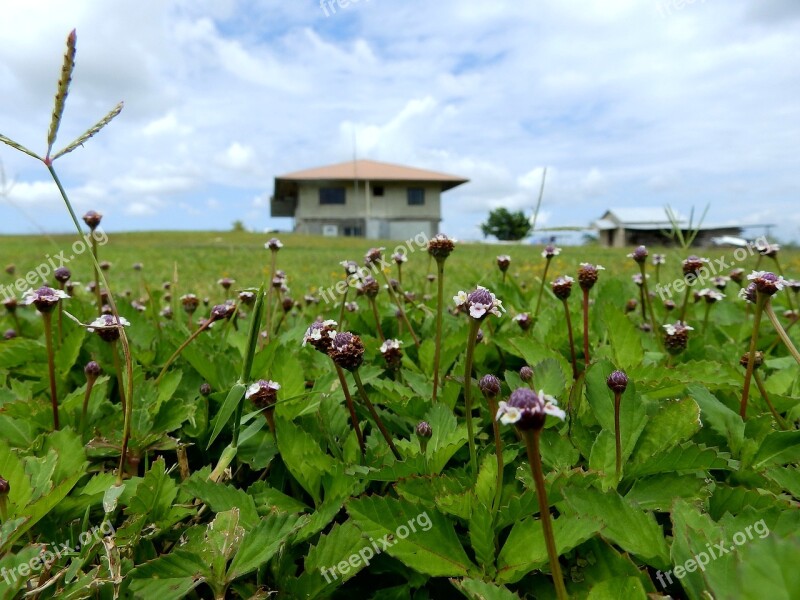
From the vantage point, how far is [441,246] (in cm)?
149

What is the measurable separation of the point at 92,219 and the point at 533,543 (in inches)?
62.8

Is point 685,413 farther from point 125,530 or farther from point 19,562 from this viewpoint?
point 19,562

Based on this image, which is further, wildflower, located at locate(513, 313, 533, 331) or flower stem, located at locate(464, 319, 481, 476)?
wildflower, located at locate(513, 313, 533, 331)

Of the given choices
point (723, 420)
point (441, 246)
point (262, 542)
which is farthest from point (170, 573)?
point (723, 420)

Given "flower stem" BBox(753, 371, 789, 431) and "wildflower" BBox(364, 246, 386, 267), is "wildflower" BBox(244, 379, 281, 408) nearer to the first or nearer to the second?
"wildflower" BBox(364, 246, 386, 267)

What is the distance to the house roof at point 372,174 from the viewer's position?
110 feet

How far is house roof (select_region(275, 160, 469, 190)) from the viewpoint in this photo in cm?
3341

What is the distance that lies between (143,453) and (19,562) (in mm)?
472

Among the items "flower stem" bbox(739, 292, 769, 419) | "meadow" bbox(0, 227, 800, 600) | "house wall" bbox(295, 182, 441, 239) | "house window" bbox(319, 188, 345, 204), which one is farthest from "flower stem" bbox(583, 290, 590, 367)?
"house window" bbox(319, 188, 345, 204)

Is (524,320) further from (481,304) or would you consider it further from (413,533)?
A: (413,533)

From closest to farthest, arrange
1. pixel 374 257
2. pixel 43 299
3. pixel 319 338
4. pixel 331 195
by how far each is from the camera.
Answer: pixel 319 338, pixel 43 299, pixel 374 257, pixel 331 195
